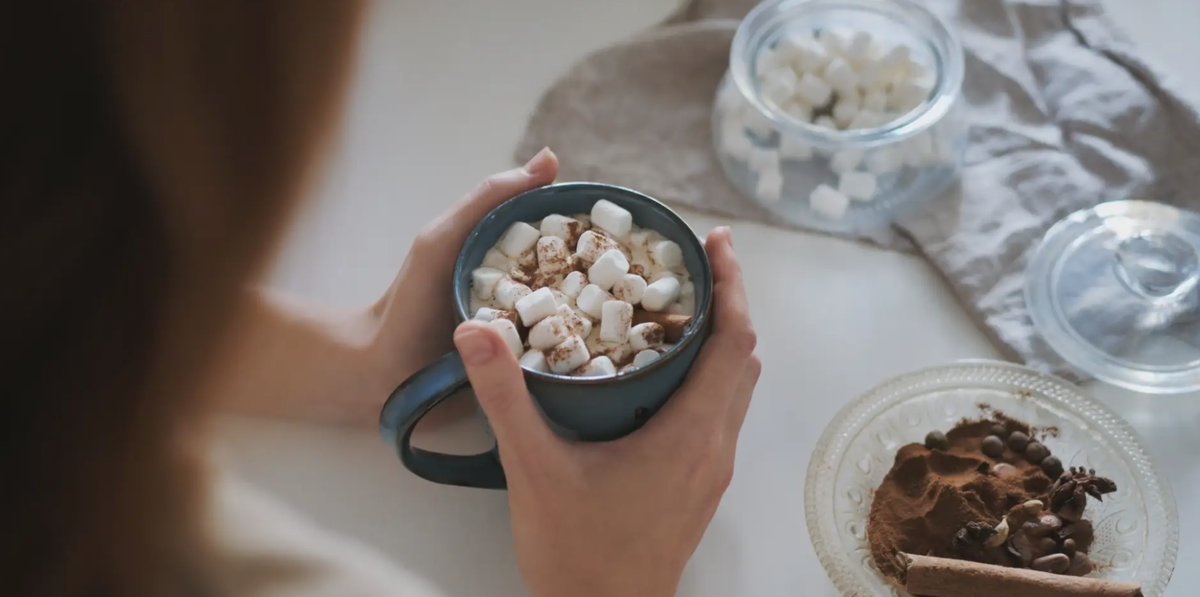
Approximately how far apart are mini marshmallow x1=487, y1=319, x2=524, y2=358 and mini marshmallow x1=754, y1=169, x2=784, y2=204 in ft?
1.34

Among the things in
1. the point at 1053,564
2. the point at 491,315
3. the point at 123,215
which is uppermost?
the point at 123,215

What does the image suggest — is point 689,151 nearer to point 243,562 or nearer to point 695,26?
point 695,26

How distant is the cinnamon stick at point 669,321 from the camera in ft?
2.15

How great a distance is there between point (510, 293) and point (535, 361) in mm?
52

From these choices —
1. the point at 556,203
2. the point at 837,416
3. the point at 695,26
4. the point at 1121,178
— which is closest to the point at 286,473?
the point at 556,203

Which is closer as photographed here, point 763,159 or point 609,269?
point 609,269

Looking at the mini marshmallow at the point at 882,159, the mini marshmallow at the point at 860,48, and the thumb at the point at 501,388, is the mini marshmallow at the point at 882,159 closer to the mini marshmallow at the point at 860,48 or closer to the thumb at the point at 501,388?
the mini marshmallow at the point at 860,48

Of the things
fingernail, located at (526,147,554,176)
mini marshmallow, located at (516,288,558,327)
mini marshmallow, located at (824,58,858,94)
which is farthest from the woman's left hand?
mini marshmallow, located at (824,58,858,94)

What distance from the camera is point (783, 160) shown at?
99cm

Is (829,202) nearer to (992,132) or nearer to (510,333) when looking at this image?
(992,132)

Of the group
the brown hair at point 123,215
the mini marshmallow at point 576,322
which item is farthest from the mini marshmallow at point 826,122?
the brown hair at point 123,215

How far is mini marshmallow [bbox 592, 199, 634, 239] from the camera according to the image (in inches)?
27.3

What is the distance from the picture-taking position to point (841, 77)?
3.28ft

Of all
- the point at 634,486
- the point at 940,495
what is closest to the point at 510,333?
the point at 634,486
